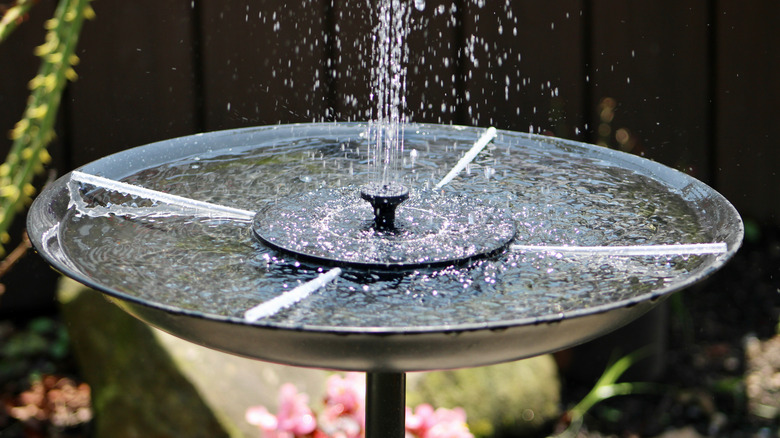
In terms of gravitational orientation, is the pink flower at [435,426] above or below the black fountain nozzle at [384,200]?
below

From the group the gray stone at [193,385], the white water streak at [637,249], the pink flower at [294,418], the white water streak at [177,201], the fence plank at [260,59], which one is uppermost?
the fence plank at [260,59]

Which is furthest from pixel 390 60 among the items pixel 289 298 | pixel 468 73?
pixel 289 298

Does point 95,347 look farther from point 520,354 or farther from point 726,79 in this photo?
point 726,79

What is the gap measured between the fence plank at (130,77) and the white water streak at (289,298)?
75.0 inches

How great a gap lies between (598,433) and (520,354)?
168 centimetres

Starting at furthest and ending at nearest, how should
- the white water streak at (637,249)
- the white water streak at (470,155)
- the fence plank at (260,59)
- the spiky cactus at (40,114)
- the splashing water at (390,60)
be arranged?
the splashing water at (390,60) → the fence plank at (260,59) → the white water streak at (470,155) → the white water streak at (637,249) → the spiky cactus at (40,114)

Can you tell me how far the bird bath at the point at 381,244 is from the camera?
101 cm

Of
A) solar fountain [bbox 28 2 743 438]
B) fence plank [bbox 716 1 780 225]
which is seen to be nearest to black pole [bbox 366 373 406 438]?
solar fountain [bbox 28 2 743 438]

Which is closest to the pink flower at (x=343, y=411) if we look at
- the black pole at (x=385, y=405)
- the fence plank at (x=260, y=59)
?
the black pole at (x=385, y=405)

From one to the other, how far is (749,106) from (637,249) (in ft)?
8.27

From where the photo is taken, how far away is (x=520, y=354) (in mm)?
1045

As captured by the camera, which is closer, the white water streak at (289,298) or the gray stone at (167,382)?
the white water streak at (289,298)

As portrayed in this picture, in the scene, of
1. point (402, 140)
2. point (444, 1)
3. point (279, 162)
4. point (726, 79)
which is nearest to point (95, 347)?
point (279, 162)

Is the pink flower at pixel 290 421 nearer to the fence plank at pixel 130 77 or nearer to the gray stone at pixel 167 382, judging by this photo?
the gray stone at pixel 167 382
